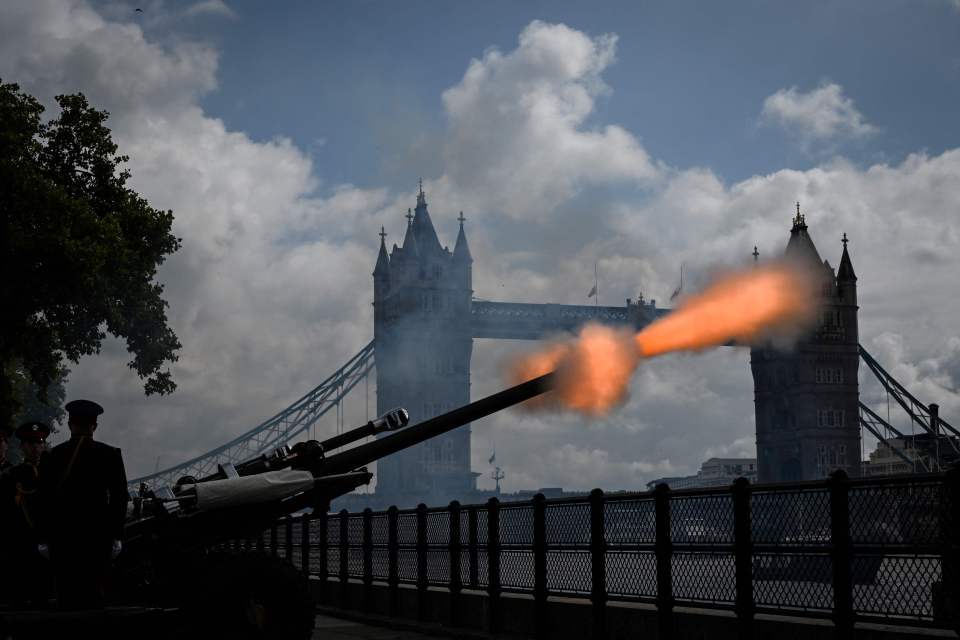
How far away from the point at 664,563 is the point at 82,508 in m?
4.64

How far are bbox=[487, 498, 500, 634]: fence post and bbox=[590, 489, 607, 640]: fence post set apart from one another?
229 centimetres

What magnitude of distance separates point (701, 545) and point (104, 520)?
4.51 metres

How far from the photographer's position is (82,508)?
8461 mm

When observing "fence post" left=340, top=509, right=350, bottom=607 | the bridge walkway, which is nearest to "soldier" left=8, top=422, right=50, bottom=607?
the bridge walkway

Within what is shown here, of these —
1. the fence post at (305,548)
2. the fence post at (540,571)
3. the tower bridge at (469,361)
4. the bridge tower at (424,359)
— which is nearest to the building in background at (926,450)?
the tower bridge at (469,361)

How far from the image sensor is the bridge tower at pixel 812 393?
141 meters

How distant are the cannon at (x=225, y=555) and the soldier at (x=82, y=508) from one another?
397 mm

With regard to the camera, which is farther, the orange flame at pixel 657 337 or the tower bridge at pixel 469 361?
the tower bridge at pixel 469 361

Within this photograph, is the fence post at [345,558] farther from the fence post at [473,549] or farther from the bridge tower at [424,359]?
the bridge tower at [424,359]

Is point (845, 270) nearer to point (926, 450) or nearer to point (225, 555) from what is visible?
point (926, 450)

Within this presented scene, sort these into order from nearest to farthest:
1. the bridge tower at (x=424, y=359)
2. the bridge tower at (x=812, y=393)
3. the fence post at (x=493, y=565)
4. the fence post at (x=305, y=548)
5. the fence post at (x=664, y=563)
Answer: the fence post at (x=664, y=563), the fence post at (x=493, y=565), the fence post at (x=305, y=548), the bridge tower at (x=424, y=359), the bridge tower at (x=812, y=393)

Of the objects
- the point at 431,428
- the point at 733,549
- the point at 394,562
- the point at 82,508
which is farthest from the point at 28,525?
the point at 394,562

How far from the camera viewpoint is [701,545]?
10.2 meters

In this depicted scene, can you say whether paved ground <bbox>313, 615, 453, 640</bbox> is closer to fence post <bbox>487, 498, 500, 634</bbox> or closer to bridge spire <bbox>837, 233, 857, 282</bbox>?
fence post <bbox>487, 498, 500, 634</bbox>
